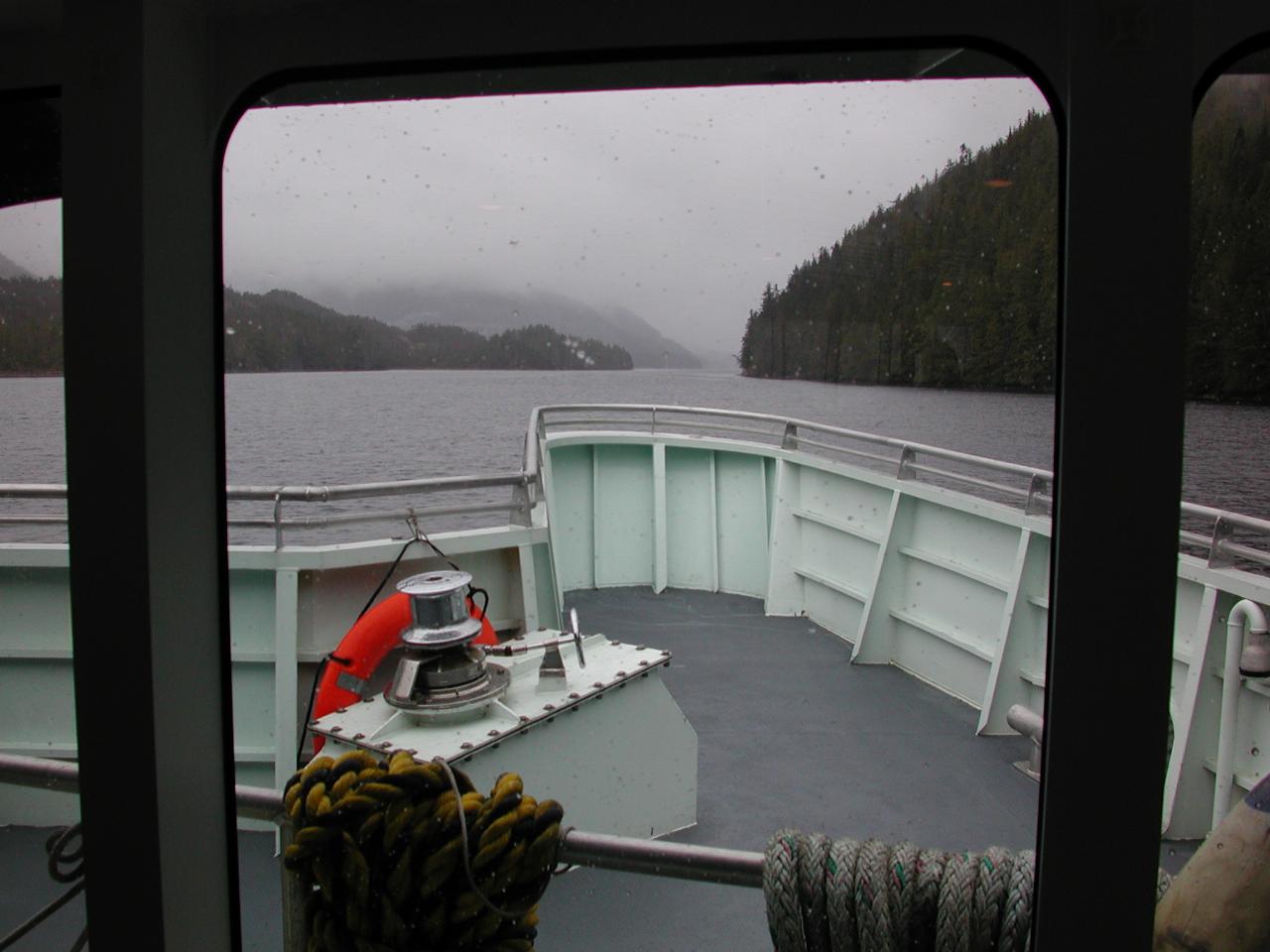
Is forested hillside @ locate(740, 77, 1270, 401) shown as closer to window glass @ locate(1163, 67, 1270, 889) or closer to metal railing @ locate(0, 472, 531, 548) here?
window glass @ locate(1163, 67, 1270, 889)

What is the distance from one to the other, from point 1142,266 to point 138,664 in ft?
3.44

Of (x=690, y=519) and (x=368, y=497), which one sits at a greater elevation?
(x=368, y=497)

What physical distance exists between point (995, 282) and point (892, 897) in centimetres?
79

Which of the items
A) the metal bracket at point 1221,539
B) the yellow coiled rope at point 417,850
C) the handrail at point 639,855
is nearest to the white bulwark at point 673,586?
the metal bracket at point 1221,539

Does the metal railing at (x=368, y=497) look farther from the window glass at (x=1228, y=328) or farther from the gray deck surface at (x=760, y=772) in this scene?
the window glass at (x=1228, y=328)

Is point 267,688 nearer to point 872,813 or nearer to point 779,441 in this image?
point 872,813

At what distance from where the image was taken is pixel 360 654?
209 cm

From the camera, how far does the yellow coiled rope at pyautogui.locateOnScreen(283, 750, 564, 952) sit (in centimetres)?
87

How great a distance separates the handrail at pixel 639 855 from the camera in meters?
0.84

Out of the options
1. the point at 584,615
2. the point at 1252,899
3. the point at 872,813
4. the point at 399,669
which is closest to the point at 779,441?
the point at 584,615

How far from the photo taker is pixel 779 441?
11.7 ft

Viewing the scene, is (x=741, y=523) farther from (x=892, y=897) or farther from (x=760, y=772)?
(x=892, y=897)

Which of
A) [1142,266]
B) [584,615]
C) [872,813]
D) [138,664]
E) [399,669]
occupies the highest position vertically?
[1142,266]

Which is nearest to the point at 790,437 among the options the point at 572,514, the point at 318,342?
the point at 572,514
